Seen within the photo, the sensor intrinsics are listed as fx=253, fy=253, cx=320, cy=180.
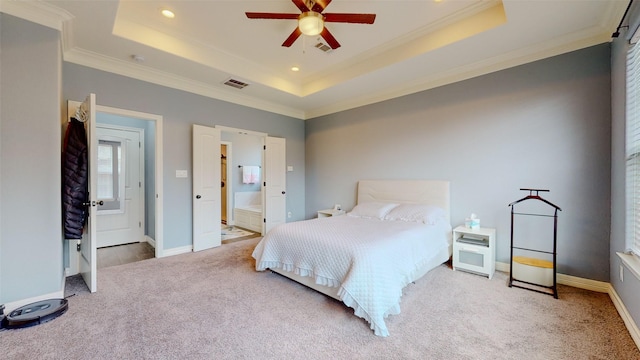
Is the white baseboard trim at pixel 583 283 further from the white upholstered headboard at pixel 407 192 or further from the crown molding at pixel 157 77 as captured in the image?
the crown molding at pixel 157 77

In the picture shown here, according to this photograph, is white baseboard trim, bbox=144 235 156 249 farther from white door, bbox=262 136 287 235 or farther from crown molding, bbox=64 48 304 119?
crown molding, bbox=64 48 304 119

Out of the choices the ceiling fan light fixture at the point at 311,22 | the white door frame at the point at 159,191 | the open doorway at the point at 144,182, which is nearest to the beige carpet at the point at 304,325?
the white door frame at the point at 159,191

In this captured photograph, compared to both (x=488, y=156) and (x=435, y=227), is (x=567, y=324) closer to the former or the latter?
(x=435, y=227)

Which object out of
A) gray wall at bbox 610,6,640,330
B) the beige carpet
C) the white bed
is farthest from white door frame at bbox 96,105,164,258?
gray wall at bbox 610,6,640,330

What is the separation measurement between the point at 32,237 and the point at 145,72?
2.49 metres

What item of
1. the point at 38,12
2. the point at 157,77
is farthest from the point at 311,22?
the point at 157,77

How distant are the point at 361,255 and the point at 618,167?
2.61 m

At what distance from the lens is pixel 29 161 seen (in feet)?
7.79

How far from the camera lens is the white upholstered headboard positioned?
3801 mm

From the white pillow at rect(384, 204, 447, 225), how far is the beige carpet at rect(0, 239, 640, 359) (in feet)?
2.67

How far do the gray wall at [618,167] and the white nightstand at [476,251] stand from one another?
100 cm

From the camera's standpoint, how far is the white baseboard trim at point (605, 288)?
6.25 ft

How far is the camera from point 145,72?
3691 millimetres

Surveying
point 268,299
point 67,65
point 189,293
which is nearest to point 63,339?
point 189,293
